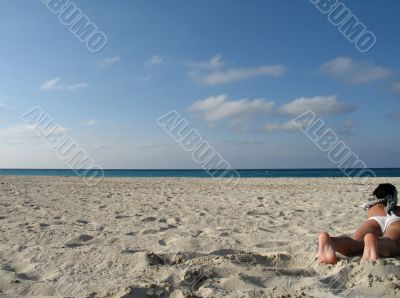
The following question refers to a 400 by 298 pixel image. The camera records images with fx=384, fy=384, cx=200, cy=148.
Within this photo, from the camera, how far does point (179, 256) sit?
12.0 feet

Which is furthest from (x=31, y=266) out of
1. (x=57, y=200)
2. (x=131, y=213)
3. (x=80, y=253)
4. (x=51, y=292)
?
(x=57, y=200)

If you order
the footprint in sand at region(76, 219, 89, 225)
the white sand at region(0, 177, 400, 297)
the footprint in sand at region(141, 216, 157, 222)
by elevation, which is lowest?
the white sand at region(0, 177, 400, 297)

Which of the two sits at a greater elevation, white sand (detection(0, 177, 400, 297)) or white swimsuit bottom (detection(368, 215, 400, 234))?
white swimsuit bottom (detection(368, 215, 400, 234))

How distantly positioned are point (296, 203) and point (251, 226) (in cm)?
303

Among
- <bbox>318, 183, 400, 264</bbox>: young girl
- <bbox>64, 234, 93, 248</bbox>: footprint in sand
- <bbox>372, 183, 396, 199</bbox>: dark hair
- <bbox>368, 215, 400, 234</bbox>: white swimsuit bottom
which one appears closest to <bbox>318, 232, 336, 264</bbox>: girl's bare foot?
<bbox>318, 183, 400, 264</bbox>: young girl

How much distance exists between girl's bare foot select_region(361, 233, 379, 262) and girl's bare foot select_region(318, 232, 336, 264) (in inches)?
10.1

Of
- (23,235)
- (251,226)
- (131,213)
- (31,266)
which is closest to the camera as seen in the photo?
(31,266)

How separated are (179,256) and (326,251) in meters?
1.34

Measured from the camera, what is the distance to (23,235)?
4.74 metres

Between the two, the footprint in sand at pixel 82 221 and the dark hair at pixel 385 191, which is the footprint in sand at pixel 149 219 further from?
the dark hair at pixel 385 191

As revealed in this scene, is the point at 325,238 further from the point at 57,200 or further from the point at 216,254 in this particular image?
the point at 57,200

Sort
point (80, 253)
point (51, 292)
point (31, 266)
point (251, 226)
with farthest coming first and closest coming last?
point (251, 226) < point (80, 253) < point (31, 266) < point (51, 292)

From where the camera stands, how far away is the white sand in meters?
2.75

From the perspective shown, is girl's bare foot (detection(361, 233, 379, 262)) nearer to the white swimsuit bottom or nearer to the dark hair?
the white swimsuit bottom
